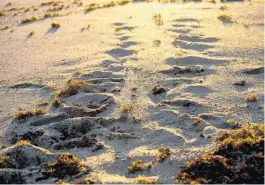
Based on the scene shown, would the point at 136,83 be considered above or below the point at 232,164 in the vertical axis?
above

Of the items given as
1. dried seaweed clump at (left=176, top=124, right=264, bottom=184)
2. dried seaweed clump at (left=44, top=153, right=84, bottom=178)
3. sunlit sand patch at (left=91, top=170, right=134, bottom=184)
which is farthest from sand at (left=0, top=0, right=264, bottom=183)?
dried seaweed clump at (left=176, top=124, right=264, bottom=184)

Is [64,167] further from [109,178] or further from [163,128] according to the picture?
[163,128]

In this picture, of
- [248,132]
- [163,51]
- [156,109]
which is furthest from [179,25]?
[248,132]

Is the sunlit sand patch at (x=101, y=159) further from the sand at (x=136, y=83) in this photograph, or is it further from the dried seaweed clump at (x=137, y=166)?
the dried seaweed clump at (x=137, y=166)

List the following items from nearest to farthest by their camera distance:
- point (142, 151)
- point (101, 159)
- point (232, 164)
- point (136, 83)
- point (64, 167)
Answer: point (232, 164), point (64, 167), point (101, 159), point (142, 151), point (136, 83)

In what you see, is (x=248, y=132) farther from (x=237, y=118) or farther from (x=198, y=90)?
(x=198, y=90)

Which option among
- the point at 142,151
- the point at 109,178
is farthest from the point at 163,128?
the point at 109,178

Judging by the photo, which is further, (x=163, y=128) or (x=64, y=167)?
(x=163, y=128)
